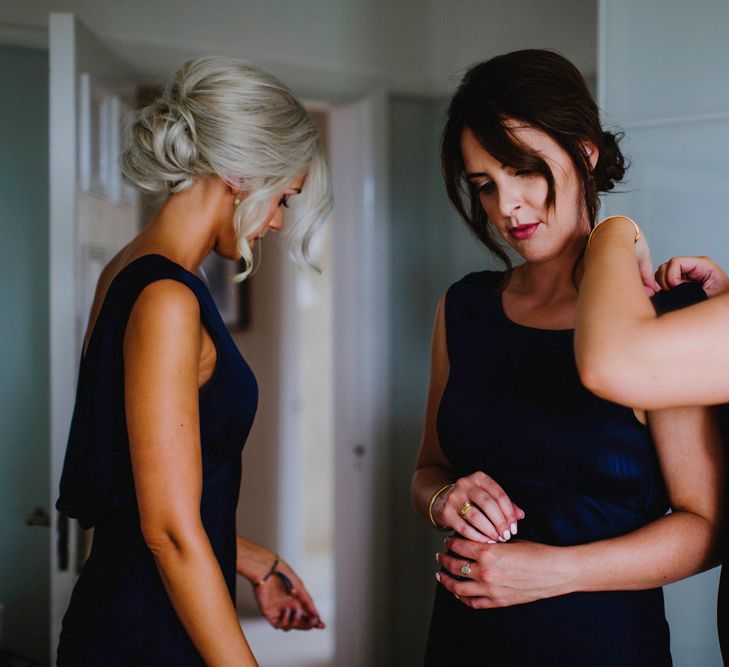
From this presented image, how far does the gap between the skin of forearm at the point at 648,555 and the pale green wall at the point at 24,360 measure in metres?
2.05

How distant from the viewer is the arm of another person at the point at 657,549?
1.12 meters

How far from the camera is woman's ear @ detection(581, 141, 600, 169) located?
126 centimetres

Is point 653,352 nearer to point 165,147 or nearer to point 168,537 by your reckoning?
point 168,537

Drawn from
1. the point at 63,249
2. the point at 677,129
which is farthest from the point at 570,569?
the point at 63,249

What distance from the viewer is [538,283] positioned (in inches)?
56.0

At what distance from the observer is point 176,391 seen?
3.83ft

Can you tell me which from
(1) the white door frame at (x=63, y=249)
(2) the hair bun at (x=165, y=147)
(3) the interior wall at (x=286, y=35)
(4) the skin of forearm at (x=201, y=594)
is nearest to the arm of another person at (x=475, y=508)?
(4) the skin of forearm at (x=201, y=594)

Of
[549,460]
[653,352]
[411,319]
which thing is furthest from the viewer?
[411,319]

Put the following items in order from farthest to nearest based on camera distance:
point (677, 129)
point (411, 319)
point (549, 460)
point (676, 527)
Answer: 1. point (411, 319)
2. point (677, 129)
3. point (549, 460)
4. point (676, 527)

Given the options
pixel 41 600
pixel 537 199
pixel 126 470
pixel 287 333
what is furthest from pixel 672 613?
pixel 287 333

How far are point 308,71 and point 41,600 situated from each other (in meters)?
2.00

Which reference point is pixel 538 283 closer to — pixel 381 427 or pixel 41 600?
pixel 381 427

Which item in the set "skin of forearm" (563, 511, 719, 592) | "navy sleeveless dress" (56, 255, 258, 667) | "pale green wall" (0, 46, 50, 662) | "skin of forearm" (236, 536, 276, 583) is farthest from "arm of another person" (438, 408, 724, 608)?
"pale green wall" (0, 46, 50, 662)

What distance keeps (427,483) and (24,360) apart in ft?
5.67
